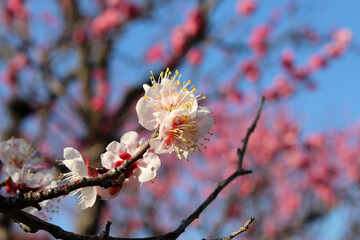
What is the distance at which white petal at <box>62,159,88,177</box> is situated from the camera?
40.2 inches

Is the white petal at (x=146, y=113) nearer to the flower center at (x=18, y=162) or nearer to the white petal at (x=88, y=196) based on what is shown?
the white petal at (x=88, y=196)

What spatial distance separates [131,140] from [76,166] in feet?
0.62

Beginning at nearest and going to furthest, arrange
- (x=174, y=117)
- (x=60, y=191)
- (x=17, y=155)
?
(x=60, y=191)
(x=174, y=117)
(x=17, y=155)

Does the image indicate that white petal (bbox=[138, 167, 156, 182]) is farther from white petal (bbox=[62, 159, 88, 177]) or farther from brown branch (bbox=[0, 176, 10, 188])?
brown branch (bbox=[0, 176, 10, 188])

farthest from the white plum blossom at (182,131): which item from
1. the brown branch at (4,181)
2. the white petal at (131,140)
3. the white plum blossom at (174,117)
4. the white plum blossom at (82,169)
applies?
the brown branch at (4,181)

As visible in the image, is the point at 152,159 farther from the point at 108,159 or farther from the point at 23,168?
the point at 23,168

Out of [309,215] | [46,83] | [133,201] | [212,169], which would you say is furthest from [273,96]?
[133,201]

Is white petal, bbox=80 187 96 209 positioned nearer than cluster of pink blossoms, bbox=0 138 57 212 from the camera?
Yes

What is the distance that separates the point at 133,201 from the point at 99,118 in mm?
6293

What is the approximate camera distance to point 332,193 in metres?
8.06

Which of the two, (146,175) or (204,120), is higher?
(204,120)

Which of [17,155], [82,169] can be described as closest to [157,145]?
[82,169]

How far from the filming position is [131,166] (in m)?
1.07

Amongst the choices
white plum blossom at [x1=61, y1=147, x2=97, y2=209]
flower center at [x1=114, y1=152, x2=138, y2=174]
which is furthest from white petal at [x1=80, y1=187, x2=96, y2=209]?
flower center at [x1=114, y1=152, x2=138, y2=174]
